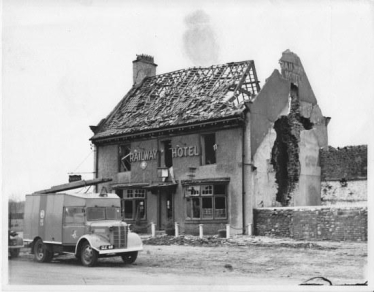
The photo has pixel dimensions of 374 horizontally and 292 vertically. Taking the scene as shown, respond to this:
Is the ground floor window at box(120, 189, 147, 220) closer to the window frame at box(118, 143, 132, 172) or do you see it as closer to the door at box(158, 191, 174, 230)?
the door at box(158, 191, 174, 230)

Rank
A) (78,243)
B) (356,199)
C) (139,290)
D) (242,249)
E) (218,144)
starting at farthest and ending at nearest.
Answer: (356,199) → (218,144) → (242,249) → (78,243) → (139,290)

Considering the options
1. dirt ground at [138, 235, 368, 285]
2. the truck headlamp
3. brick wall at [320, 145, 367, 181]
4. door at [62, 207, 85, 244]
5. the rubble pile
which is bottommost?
dirt ground at [138, 235, 368, 285]

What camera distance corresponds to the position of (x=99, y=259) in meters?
20.2

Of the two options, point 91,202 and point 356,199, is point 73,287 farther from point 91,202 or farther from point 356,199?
point 356,199

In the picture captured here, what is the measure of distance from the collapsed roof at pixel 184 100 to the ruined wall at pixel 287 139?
1006mm

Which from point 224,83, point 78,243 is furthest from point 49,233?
point 224,83

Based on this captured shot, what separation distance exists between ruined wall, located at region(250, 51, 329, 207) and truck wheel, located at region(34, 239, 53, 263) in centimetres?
897

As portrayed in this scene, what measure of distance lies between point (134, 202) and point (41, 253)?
6673mm

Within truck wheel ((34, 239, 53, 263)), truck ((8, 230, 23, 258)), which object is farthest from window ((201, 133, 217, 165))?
truck ((8, 230, 23, 258))

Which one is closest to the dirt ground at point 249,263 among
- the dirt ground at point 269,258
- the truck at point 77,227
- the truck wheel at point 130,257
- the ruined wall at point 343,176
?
the dirt ground at point 269,258

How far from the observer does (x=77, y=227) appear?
65.6ft

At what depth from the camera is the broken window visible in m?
26.3

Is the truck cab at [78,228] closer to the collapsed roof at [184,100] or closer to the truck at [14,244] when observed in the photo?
the truck at [14,244]

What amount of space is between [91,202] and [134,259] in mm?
2272
